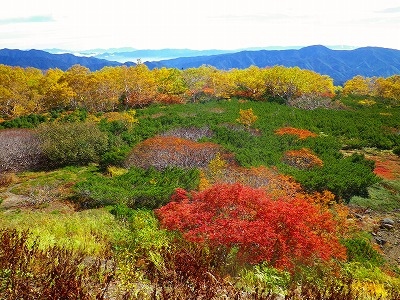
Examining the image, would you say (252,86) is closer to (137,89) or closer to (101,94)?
(137,89)

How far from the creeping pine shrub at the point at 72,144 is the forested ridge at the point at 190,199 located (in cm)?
8

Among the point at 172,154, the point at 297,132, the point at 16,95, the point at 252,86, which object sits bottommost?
the point at 297,132

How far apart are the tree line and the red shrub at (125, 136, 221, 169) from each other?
1852cm

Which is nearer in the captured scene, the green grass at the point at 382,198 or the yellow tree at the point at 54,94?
the green grass at the point at 382,198

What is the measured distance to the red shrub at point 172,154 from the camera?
17297mm

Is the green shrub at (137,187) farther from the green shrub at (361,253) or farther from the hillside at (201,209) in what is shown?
the green shrub at (361,253)

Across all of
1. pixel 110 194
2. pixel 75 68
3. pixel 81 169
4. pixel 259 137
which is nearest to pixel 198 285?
pixel 110 194

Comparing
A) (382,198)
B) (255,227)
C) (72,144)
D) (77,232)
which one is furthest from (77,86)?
(255,227)

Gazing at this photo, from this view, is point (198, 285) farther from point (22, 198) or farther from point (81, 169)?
point (81, 169)

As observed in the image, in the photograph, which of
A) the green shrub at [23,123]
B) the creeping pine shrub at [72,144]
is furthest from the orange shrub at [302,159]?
the green shrub at [23,123]

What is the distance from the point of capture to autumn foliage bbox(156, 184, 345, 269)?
7.30 m

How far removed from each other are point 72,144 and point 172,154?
5.78 meters

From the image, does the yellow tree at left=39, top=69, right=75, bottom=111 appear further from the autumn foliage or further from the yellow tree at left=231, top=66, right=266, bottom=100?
the autumn foliage

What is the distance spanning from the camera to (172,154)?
17.7 m
